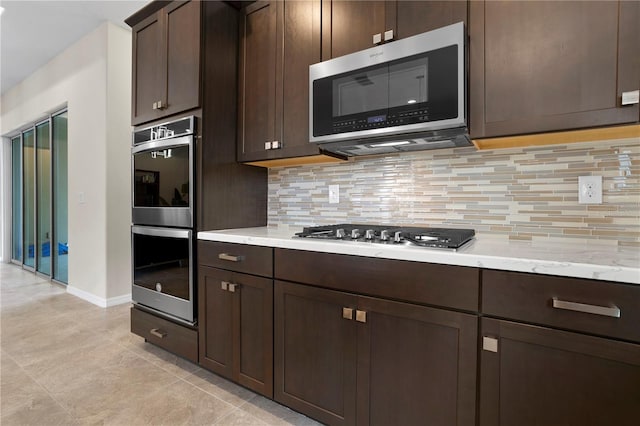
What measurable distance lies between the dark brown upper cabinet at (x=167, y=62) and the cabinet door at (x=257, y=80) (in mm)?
294

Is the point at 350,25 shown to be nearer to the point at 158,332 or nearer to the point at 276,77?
the point at 276,77

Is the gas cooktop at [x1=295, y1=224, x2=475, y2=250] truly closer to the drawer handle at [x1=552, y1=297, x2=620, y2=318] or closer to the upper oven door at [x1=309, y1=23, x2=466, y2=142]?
the drawer handle at [x1=552, y1=297, x2=620, y2=318]

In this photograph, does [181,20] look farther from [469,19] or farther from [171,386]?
[171,386]

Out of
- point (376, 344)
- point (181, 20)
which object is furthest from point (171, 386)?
point (181, 20)

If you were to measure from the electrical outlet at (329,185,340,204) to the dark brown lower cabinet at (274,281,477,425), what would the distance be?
76 centimetres

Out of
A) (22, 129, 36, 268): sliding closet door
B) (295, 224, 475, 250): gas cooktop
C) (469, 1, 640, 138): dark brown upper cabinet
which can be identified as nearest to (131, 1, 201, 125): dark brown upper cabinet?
(295, 224, 475, 250): gas cooktop

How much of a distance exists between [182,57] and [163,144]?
1.87ft

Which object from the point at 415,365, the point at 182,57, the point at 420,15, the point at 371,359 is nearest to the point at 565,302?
the point at 415,365

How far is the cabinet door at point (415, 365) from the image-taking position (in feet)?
3.77

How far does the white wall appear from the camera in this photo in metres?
3.41

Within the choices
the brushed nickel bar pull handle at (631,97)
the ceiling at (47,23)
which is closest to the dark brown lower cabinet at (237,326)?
the brushed nickel bar pull handle at (631,97)

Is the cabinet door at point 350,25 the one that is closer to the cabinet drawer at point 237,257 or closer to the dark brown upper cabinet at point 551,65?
the dark brown upper cabinet at point 551,65

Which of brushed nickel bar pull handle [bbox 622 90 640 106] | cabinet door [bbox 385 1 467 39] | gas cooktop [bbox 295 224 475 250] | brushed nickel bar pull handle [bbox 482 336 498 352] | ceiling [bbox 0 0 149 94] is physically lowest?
brushed nickel bar pull handle [bbox 482 336 498 352]

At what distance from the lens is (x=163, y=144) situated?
2170 mm
